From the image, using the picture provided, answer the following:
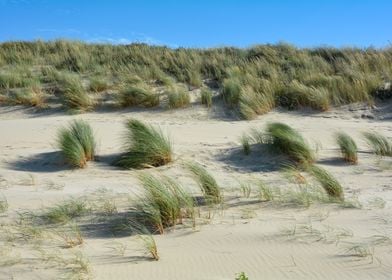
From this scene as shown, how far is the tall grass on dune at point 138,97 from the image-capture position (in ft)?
45.2

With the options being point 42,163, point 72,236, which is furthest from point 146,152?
point 72,236

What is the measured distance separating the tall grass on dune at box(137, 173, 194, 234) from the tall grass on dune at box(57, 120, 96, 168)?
2.72 m

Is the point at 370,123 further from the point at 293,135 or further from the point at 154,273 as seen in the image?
the point at 154,273

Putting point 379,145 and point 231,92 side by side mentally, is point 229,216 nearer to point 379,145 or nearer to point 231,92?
point 379,145


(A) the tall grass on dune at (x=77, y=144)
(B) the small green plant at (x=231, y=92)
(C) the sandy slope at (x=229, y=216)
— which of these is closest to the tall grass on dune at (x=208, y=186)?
(C) the sandy slope at (x=229, y=216)

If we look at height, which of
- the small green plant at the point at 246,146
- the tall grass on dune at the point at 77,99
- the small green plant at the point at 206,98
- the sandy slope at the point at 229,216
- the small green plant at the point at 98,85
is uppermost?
the small green plant at the point at 98,85

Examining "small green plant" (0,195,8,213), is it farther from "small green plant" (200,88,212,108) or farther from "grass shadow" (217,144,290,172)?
"small green plant" (200,88,212,108)

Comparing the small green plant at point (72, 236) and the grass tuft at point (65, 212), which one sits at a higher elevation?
the grass tuft at point (65, 212)

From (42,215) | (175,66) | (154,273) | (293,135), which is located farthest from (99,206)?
(175,66)

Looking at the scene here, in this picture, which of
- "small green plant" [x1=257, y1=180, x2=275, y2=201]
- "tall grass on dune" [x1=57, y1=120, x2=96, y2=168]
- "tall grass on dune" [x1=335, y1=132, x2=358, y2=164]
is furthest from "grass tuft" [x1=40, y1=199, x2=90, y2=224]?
"tall grass on dune" [x1=335, y1=132, x2=358, y2=164]

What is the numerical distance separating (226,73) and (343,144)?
7890 millimetres

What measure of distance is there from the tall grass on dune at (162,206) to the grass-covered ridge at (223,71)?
6.85m

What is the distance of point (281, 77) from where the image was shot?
15.4 m

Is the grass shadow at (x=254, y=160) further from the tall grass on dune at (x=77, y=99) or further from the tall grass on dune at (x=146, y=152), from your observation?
the tall grass on dune at (x=77, y=99)
